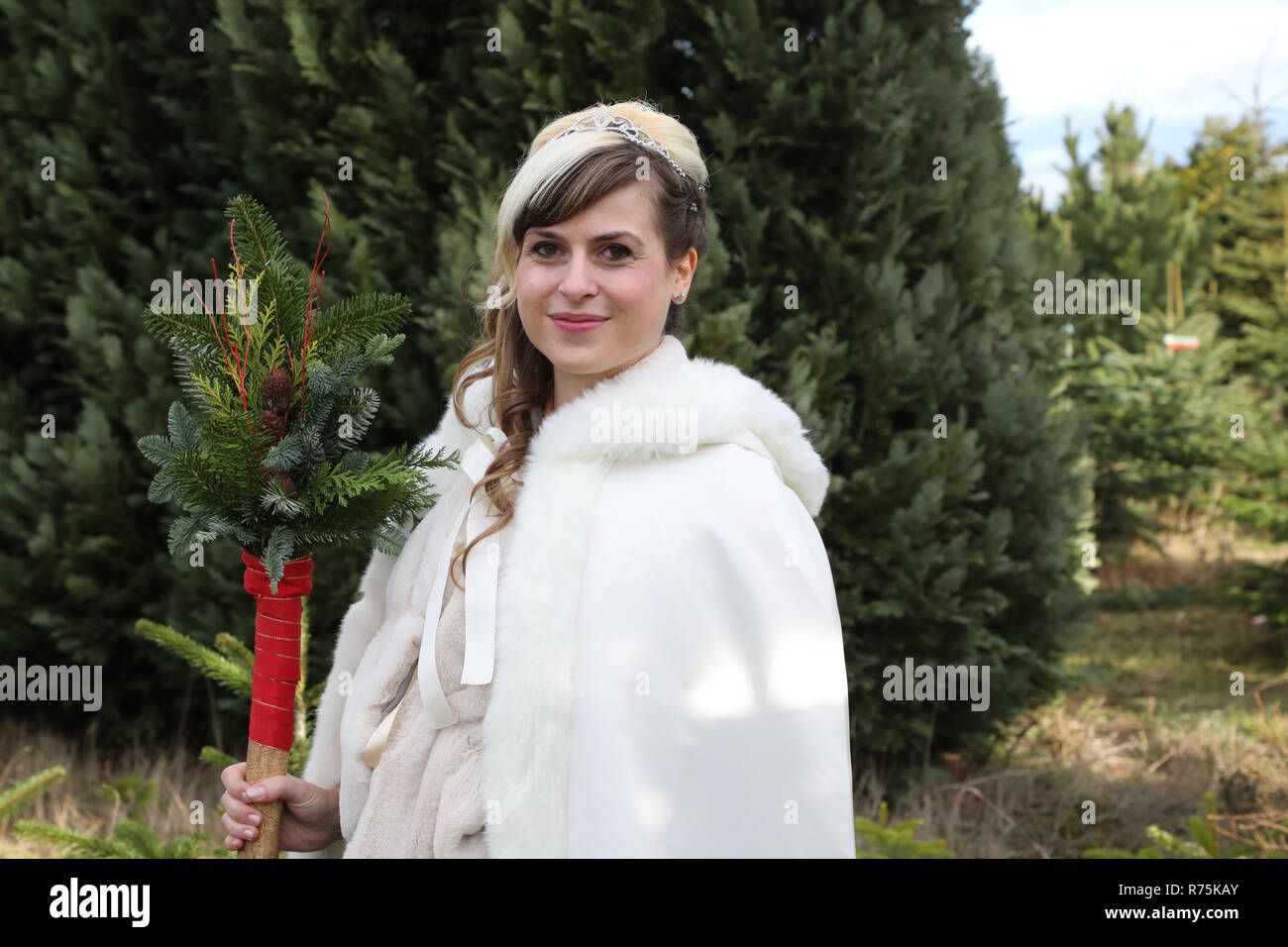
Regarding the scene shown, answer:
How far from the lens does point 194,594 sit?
15.3ft

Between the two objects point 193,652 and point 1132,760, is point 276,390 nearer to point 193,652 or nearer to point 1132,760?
point 193,652

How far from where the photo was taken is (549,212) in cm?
211

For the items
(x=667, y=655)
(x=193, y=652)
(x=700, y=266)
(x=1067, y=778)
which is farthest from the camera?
(x=1067, y=778)

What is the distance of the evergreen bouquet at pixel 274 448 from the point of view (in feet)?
6.39

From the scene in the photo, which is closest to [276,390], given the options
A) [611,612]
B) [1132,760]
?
[611,612]

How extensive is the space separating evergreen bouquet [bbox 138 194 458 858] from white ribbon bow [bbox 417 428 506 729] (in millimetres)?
146

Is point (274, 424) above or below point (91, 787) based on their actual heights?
above

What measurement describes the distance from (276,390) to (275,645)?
0.49m

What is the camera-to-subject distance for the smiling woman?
6.19 feet

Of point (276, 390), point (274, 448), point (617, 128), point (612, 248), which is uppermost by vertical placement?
point (617, 128)

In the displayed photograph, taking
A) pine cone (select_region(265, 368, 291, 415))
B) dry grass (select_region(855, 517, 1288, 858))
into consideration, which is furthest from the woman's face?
dry grass (select_region(855, 517, 1288, 858))

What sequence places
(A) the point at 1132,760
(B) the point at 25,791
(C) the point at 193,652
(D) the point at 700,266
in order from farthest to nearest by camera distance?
(A) the point at 1132,760 < (D) the point at 700,266 < (C) the point at 193,652 < (B) the point at 25,791

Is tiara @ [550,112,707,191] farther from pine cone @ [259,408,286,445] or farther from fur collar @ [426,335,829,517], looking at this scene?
pine cone @ [259,408,286,445]
